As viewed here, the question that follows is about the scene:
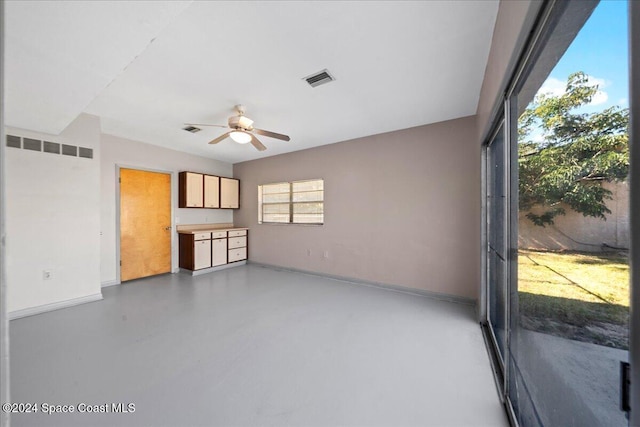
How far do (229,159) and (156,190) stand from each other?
1.71m

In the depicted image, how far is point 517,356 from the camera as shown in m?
1.51

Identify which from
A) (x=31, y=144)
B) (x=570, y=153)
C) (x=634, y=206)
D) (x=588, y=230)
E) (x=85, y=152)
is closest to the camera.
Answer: (x=634, y=206)

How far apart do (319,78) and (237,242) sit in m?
4.30

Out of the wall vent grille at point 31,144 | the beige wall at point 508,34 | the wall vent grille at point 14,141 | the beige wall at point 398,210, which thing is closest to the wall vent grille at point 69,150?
the wall vent grille at point 31,144

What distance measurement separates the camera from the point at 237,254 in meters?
5.59

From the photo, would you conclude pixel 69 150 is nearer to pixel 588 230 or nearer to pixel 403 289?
pixel 588 230

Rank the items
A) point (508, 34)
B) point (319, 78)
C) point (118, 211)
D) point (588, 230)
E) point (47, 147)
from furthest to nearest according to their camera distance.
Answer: point (118, 211), point (47, 147), point (319, 78), point (508, 34), point (588, 230)

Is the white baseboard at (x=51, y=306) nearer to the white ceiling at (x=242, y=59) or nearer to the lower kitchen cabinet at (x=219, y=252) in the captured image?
the lower kitchen cabinet at (x=219, y=252)

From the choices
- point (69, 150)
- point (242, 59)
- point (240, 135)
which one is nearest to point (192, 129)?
point (240, 135)

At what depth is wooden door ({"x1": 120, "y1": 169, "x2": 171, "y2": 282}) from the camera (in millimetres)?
4234

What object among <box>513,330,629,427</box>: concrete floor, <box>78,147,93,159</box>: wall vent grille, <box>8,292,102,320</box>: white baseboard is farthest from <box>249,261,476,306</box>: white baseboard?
<box>78,147,93,159</box>: wall vent grille

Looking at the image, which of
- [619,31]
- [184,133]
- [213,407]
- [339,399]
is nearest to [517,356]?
[339,399]

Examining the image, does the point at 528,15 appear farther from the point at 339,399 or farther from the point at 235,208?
the point at 235,208

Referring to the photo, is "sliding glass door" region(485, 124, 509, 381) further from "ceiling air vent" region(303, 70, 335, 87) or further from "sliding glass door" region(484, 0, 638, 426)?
"ceiling air vent" region(303, 70, 335, 87)
